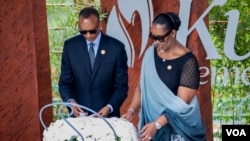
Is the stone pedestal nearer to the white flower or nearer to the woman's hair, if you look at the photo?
the woman's hair

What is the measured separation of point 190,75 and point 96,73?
2.80 feet

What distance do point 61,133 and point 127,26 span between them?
6.78 ft

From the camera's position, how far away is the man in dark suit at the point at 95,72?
194 inches

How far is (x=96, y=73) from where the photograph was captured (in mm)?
5008

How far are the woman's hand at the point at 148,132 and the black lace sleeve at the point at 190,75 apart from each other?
1.17 ft

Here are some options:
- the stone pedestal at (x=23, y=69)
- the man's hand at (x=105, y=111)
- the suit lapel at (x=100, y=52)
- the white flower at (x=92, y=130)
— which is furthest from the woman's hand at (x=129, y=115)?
the stone pedestal at (x=23, y=69)

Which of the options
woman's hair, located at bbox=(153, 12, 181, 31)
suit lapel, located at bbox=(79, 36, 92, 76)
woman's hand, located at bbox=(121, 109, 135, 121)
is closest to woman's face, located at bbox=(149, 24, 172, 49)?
woman's hair, located at bbox=(153, 12, 181, 31)

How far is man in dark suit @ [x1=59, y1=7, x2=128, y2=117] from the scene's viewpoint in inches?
194

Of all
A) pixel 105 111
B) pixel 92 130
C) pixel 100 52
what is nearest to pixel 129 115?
pixel 105 111

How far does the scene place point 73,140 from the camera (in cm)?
379

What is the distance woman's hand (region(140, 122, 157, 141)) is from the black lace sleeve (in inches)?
14.1

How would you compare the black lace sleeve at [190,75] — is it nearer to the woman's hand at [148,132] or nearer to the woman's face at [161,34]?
the woman's face at [161,34]

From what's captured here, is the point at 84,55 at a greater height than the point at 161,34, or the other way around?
the point at 161,34

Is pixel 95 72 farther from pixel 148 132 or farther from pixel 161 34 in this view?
pixel 148 132
